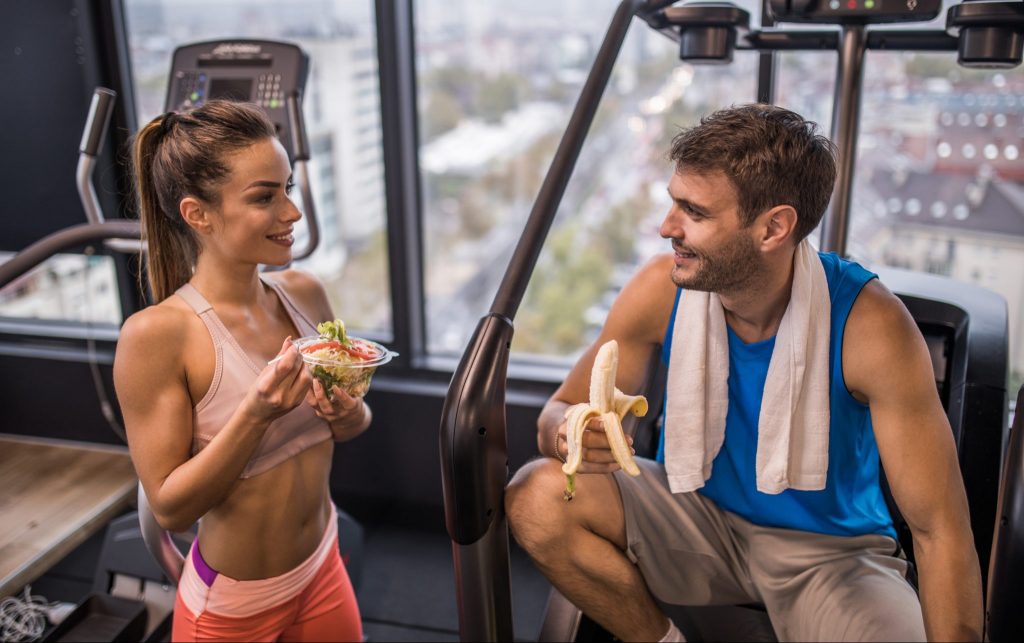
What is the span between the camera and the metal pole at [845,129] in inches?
85.0

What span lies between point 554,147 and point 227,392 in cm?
165

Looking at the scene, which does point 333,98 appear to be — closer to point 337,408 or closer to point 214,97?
point 214,97

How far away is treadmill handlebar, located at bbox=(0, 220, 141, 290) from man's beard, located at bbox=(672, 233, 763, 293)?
4.24ft

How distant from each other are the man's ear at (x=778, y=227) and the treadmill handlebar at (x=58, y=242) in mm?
1423

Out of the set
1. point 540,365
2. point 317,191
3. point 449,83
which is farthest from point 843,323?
point 317,191

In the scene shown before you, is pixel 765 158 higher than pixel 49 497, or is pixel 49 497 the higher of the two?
pixel 765 158

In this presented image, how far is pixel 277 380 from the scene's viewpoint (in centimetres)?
154

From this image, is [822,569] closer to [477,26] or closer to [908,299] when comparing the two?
[908,299]

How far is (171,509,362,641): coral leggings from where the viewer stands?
1762 millimetres

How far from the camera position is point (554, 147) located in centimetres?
299

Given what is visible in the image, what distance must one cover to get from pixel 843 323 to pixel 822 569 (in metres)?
0.51

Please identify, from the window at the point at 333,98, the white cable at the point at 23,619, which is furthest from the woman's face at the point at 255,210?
the white cable at the point at 23,619

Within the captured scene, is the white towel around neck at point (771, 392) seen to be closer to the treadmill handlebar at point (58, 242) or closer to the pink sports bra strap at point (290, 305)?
the pink sports bra strap at point (290, 305)

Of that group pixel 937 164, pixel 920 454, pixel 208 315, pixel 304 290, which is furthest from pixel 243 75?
pixel 937 164
